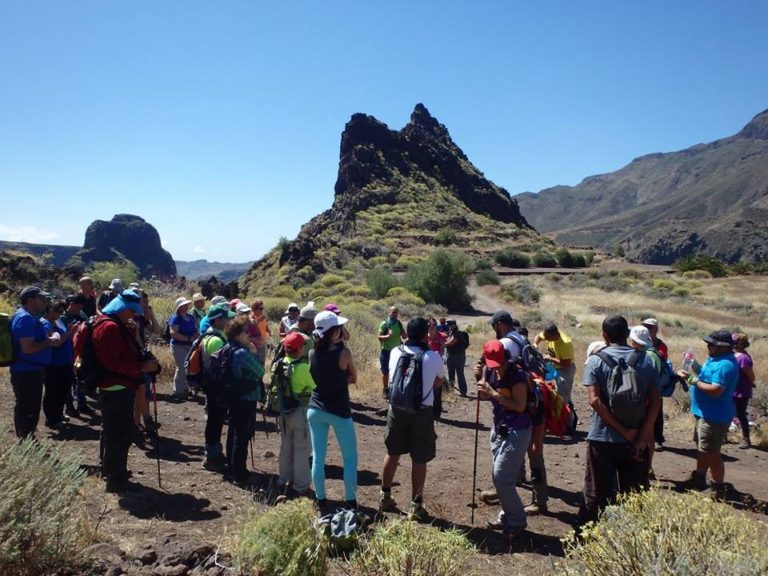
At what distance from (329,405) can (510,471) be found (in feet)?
5.27

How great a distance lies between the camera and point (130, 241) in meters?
144

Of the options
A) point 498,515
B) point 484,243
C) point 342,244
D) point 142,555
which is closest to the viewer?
point 142,555

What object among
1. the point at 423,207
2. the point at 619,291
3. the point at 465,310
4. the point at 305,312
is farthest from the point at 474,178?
the point at 305,312

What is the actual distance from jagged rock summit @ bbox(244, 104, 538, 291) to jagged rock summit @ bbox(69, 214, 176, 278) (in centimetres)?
6472

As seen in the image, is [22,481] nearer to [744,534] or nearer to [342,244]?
[744,534]

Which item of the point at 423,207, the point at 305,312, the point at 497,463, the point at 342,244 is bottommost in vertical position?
the point at 497,463

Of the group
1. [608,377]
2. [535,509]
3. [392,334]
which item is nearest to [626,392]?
[608,377]

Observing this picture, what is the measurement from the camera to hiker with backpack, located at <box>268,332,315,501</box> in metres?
5.27

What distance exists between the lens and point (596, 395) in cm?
430

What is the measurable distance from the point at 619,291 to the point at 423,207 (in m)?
38.7

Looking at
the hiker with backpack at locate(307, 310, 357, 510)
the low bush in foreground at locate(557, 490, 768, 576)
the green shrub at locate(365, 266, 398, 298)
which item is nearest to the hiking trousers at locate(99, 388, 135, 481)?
the hiker with backpack at locate(307, 310, 357, 510)

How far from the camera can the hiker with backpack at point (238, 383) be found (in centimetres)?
547

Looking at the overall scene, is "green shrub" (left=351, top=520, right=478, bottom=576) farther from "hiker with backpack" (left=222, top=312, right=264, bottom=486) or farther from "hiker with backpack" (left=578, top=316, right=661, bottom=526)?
"hiker with backpack" (left=222, top=312, right=264, bottom=486)

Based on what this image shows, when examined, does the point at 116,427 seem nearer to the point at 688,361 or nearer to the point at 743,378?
the point at 688,361
